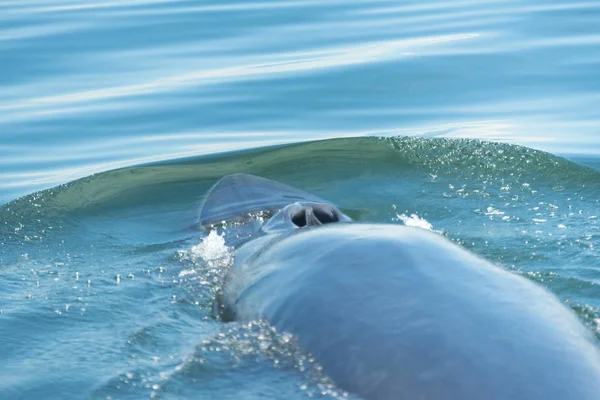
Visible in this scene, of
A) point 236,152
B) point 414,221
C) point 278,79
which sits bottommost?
point 414,221

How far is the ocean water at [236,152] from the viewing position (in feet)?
16.5

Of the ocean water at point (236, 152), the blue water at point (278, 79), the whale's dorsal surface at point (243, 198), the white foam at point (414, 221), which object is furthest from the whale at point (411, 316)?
the blue water at point (278, 79)

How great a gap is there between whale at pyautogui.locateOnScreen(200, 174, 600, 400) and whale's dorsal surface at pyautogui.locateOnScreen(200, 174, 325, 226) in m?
1.42

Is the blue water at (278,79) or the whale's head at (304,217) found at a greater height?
the blue water at (278,79)

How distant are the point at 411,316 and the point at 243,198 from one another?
3188mm

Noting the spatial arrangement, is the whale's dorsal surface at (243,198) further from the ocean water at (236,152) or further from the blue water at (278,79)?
the blue water at (278,79)

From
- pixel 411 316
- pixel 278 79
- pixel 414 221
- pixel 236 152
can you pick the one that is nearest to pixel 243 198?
pixel 414 221

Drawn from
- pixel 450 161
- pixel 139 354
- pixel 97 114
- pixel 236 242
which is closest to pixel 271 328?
pixel 139 354

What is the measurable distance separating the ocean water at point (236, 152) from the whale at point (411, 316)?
15cm

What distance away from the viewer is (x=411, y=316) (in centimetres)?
379

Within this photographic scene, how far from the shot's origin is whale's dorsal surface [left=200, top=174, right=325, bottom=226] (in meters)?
6.71

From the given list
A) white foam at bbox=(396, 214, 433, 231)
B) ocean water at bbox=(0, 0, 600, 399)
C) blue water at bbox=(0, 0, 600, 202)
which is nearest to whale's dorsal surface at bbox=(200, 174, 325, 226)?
ocean water at bbox=(0, 0, 600, 399)

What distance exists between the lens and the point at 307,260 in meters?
4.57

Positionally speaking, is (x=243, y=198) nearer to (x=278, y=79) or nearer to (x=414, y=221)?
(x=414, y=221)
